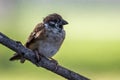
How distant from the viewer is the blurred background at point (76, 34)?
412 inches

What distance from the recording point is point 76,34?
47.0 feet

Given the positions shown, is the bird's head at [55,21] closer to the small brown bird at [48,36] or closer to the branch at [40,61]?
the small brown bird at [48,36]

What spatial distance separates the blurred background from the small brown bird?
3.97 metres

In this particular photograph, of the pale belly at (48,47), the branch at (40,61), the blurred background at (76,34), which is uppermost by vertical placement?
the branch at (40,61)

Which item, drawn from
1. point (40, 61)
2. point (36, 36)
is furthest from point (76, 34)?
point (40, 61)

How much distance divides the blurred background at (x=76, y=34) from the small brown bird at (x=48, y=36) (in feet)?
13.0

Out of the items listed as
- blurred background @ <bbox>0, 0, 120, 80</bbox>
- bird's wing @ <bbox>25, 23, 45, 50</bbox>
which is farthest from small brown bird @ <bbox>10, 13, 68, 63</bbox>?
blurred background @ <bbox>0, 0, 120, 80</bbox>

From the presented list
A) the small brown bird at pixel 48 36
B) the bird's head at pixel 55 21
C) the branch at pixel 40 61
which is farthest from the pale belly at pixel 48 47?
the branch at pixel 40 61

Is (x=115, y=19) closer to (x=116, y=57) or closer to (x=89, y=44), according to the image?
(x=89, y=44)

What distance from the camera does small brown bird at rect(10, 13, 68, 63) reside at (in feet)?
Result: 17.4

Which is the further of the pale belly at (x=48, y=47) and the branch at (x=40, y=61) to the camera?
the pale belly at (x=48, y=47)

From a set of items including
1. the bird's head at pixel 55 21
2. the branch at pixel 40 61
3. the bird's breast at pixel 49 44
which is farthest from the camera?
the bird's breast at pixel 49 44

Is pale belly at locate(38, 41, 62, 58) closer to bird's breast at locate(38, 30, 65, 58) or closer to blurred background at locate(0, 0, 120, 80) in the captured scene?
bird's breast at locate(38, 30, 65, 58)

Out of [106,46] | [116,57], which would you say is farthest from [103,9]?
[116,57]
